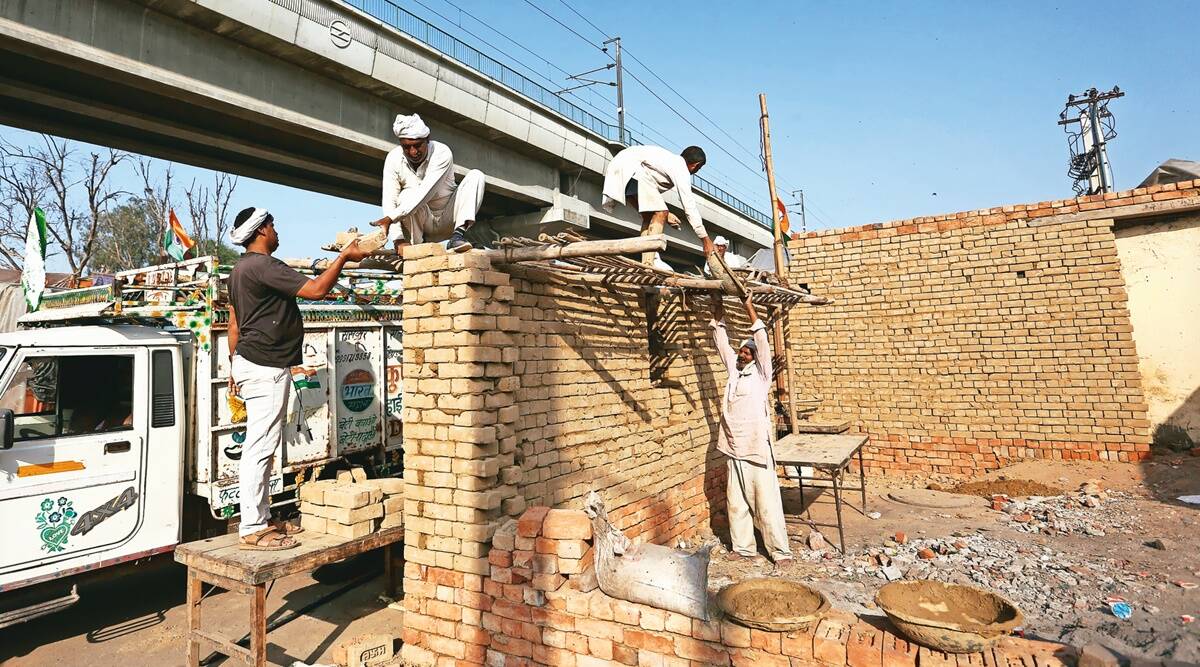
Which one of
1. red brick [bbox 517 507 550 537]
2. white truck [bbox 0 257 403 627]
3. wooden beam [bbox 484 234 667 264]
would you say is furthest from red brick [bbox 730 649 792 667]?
white truck [bbox 0 257 403 627]

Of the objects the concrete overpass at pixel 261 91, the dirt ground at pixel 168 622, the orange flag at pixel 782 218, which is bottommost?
the dirt ground at pixel 168 622

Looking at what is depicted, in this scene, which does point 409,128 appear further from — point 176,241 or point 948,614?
point 176,241

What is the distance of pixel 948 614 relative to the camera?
114 inches

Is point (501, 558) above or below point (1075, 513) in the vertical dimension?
above

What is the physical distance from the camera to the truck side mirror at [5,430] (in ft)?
12.9

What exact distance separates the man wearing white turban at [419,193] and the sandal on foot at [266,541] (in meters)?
2.07

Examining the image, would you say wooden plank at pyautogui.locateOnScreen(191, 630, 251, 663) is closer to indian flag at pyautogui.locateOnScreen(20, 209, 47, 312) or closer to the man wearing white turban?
the man wearing white turban

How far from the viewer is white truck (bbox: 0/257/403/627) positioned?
4.30m

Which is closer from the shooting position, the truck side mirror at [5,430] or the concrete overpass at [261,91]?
the truck side mirror at [5,430]

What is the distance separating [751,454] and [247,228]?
14.8 feet

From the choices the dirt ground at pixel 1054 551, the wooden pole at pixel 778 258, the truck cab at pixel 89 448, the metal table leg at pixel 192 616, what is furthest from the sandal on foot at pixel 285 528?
the wooden pole at pixel 778 258

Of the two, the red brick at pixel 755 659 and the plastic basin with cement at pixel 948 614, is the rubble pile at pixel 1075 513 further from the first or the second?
the red brick at pixel 755 659

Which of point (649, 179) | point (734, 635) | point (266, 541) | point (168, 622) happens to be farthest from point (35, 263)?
point (734, 635)

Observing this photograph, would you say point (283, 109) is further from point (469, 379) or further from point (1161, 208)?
point (1161, 208)
